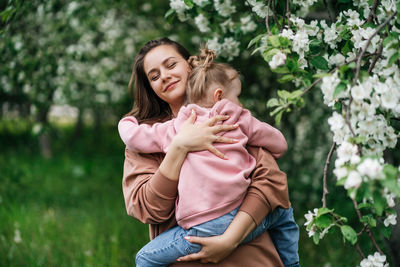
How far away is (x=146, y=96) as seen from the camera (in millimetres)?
2145

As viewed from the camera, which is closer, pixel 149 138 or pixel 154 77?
pixel 149 138

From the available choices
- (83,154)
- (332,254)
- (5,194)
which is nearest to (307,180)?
(332,254)

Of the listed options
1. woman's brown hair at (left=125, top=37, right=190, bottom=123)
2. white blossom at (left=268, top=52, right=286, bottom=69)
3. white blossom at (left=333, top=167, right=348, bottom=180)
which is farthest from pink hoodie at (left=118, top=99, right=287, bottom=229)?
white blossom at (left=333, top=167, right=348, bottom=180)

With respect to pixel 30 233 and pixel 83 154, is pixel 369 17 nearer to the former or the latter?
pixel 30 233

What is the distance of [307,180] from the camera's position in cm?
553

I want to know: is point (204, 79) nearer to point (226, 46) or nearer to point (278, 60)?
point (278, 60)

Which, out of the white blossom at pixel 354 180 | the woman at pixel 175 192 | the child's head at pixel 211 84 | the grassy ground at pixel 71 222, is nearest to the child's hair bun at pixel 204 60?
the child's head at pixel 211 84

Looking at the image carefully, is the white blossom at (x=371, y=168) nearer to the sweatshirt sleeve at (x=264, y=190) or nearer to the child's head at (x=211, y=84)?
the sweatshirt sleeve at (x=264, y=190)

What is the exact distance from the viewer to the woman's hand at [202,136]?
5.31 ft

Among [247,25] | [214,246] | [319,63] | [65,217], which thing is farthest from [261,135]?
[65,217]

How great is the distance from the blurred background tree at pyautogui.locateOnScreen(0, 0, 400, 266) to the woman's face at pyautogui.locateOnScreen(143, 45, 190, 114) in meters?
1.06

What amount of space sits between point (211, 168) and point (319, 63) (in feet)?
1.98

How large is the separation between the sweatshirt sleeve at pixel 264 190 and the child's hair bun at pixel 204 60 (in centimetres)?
43

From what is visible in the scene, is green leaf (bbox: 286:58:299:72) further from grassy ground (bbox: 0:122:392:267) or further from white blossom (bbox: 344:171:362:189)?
grassy ground (bbox: 0:122:392:267)
